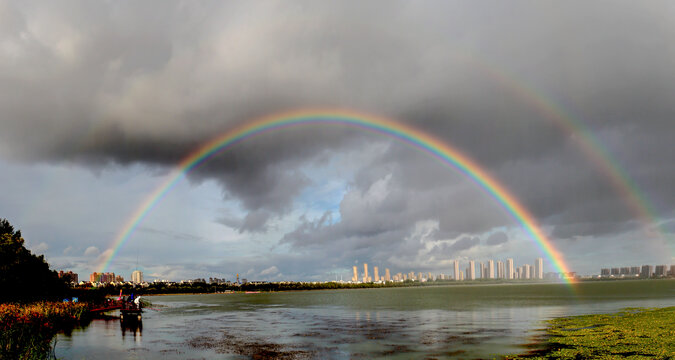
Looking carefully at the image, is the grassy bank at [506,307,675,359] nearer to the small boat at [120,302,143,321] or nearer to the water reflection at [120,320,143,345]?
the water reflection at [120,320,143,345]

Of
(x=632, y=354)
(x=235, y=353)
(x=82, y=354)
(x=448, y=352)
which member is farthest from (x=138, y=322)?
(x=632, y=354)

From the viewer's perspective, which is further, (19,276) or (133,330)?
(19,276)

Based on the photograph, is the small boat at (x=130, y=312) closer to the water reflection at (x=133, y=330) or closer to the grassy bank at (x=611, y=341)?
the water reflection at (x=133, y=330)

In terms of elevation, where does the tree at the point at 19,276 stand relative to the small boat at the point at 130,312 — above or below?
above

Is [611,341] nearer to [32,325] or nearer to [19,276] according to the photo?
[32,325]

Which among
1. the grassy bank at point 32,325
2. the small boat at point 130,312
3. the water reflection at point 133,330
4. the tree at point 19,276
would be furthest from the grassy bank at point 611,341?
the tree at point 19,276

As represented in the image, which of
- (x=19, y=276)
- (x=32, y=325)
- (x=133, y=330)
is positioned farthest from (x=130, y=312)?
(x=32, y=325)
